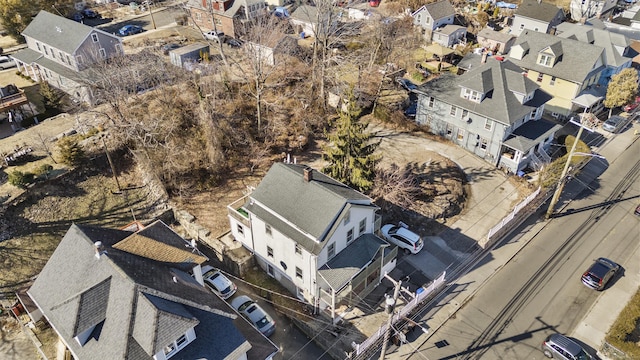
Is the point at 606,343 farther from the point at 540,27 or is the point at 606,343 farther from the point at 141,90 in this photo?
the point at 540,27

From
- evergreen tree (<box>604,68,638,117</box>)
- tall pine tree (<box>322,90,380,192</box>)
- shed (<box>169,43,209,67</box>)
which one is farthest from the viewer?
shed (<box>169,43,209,67</box>)

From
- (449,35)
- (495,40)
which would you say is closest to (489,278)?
(495,40)

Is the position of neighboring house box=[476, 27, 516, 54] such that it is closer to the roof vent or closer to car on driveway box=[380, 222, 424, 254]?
car on driveway box=[380, 222, 424, 254]

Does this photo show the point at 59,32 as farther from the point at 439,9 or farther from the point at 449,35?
the point at 439,9

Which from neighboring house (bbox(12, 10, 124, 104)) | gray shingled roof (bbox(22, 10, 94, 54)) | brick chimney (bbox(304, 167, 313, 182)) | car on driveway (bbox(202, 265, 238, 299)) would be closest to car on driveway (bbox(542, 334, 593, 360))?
brick chimney (bbox(304, 167, 313, 182))

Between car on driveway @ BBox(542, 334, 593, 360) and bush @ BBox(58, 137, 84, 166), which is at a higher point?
bush @ BBox(58, 137, 84, 166)

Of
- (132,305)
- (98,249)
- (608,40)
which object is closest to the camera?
(132,305)

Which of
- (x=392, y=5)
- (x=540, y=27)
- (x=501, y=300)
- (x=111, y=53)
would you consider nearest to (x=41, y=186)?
(x=111, y=53)
